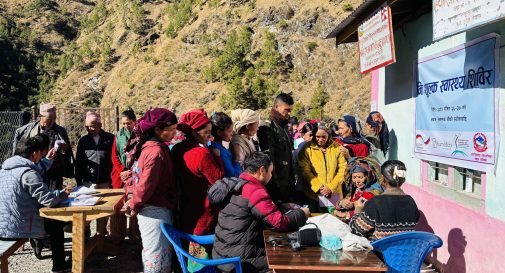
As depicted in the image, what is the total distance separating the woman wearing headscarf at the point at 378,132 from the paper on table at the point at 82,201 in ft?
12.2

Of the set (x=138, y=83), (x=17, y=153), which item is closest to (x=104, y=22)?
(x=138, y=83)

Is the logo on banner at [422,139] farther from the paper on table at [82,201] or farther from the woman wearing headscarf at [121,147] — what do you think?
the paper on table at [82,201]

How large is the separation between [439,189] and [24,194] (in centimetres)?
411

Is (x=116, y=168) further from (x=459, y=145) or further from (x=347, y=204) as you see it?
(x=459, y=145)

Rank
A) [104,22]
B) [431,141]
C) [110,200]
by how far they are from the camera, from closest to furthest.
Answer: [110,200]
[431,141]
[104,22]

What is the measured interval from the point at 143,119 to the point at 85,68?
2147 inches

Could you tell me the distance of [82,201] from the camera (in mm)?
3803

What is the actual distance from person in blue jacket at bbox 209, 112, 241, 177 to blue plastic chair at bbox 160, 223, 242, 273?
55 cm

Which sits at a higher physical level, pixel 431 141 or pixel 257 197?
pixel 431 141

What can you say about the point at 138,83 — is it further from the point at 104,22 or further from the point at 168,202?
the point at 168,202

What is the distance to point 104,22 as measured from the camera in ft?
212

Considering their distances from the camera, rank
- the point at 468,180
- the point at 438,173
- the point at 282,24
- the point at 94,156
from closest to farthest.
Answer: the point at 468,180 < the point at 438,173 < the point at 94,156 < the point at 282,24

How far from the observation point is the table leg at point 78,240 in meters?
3.70

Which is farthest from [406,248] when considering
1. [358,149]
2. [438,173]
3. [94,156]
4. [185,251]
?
[94,156]
